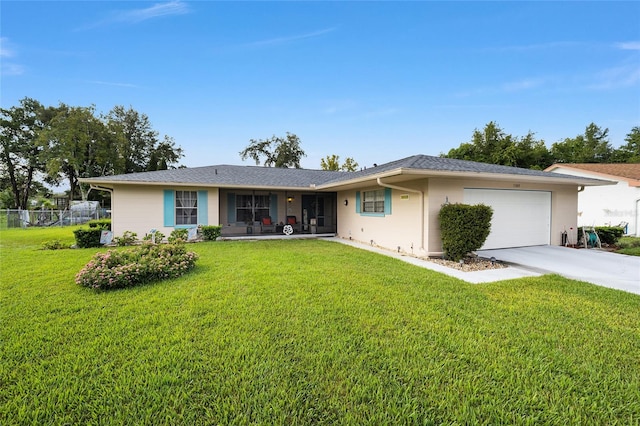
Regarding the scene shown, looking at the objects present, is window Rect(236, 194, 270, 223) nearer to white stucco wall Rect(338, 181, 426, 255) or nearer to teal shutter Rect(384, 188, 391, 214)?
white stucco wall Rect(338, 181, 426, 255)

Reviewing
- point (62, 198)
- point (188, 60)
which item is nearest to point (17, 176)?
point (62, 198)

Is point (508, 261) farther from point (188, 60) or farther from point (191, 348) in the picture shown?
point (188, 60)

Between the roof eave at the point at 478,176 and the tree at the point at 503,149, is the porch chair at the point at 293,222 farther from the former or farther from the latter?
the tree at the point at 503,149

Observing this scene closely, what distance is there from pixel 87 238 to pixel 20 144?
3059cm

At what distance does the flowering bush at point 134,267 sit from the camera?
4.73 meters

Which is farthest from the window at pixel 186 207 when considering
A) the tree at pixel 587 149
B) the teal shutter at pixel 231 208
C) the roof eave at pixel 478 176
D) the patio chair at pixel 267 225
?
the tree at pixel 587 149

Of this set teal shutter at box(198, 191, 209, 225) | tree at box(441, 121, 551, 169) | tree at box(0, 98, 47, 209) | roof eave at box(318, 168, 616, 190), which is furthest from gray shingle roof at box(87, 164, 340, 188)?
tree at box(0, 98, 47, 209)

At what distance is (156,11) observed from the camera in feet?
27.2

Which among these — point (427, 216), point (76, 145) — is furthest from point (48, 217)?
point (427, 216)

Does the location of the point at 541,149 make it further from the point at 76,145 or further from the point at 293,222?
the point at 76,145

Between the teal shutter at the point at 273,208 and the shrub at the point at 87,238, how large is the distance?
6.79 metres

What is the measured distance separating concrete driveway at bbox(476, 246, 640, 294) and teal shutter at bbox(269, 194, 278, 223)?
9.12m

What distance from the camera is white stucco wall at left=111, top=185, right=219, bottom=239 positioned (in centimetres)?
1029

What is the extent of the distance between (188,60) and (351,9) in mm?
6351
